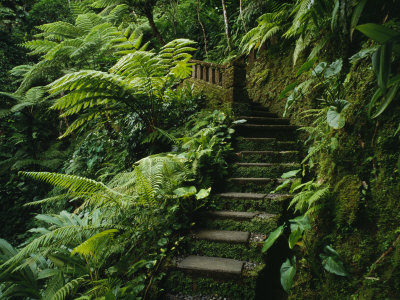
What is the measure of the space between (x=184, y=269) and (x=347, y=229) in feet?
3.95

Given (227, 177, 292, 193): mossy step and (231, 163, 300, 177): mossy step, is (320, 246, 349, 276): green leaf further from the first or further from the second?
(231, 163, 300, 177): mossy step

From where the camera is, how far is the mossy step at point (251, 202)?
226 cm

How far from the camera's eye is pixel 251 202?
2385mm

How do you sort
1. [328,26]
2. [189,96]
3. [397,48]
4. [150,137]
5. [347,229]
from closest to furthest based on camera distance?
[397,48]
[347,229]
[328,26]
[150,137]
[189,96]

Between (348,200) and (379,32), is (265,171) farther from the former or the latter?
(379,32)

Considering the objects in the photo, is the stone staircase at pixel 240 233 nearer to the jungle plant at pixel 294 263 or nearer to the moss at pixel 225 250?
the moss at pixel 225 250

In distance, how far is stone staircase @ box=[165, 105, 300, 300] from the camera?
1.65m

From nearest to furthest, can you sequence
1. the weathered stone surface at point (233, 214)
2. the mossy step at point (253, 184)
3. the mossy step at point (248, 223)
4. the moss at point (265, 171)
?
the mossy step at point (248, 223), the weathered stone surface at point (233, 214), the mossy step at point (253, 184), the moss at point (265, 171)

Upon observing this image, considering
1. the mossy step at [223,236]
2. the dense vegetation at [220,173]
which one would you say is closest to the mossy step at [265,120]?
the dense vegetation at [220,173]

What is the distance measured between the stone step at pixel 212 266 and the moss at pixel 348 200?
805 mm

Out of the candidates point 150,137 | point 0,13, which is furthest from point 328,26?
point 0,13

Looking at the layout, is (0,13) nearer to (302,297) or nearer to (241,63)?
(241,63)

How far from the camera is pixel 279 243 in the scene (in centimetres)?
204

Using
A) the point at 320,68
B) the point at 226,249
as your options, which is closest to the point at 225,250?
the point at 226,249
